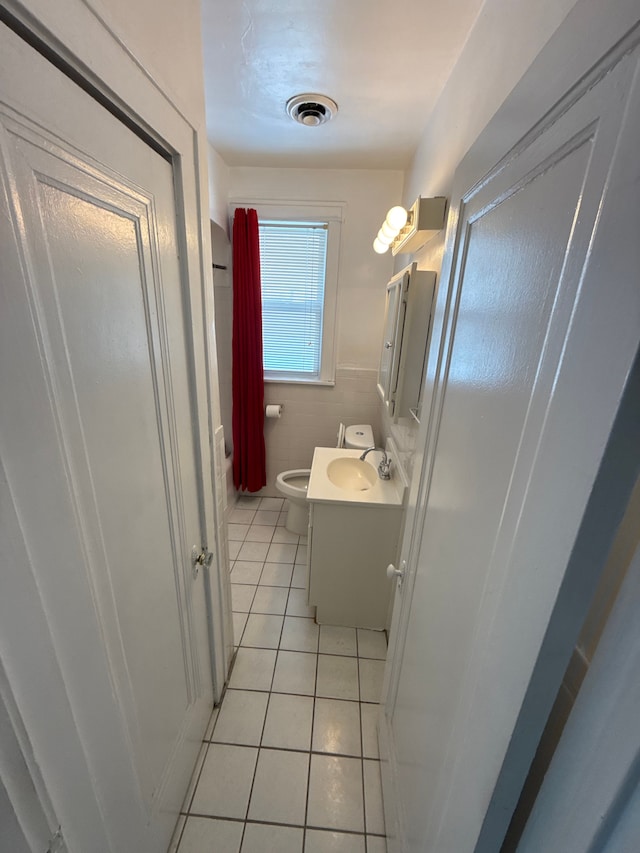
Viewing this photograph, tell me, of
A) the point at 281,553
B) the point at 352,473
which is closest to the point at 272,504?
the point at 281,553

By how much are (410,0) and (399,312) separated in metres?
0.93

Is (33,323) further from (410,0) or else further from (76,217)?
(410,0)

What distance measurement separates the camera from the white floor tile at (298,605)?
77.8 inches

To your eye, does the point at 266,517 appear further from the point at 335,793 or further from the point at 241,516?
the point at 335,793

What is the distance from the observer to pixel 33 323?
50 centimetres

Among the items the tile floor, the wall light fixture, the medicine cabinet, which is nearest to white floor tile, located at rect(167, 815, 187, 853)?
the tile floor

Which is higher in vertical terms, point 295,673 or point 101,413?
point 101,413

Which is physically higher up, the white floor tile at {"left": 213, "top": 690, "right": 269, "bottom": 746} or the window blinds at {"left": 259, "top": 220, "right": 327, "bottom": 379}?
the window blinds at {"left": 259, "top": 220, "right": 327, "bottom": 379}

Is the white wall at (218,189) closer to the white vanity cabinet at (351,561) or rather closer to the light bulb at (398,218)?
the light bulb at (398,218)

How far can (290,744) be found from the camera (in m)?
1.39

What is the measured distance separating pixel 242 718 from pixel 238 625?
1.51ft

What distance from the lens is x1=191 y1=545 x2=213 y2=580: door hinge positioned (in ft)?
3.75

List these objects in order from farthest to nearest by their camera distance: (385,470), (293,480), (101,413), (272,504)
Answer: (272,504)
(293,480)
(385,470)
(101,413)

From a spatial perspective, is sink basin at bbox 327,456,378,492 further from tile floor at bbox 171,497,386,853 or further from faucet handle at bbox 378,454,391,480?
tile floor at bbox 171,497,386,853
